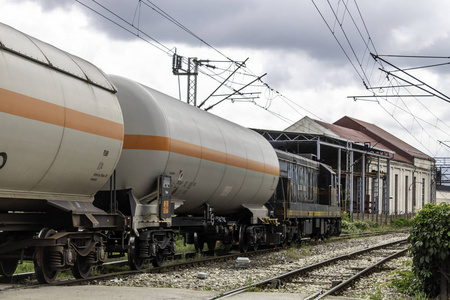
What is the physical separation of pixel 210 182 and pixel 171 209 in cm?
200

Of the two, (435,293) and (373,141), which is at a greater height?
(373,141)

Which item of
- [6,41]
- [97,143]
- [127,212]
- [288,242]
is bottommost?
[288,242]

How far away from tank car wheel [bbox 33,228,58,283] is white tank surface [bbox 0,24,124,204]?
68cm

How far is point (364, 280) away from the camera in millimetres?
13422

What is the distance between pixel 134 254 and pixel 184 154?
2.61 m

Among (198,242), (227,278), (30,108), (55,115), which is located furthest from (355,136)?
(30,108)

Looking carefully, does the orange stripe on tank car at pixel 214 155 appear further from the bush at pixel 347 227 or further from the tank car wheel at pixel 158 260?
the bush at pixel 347 227

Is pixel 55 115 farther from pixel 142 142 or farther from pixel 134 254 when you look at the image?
pixel 134 254

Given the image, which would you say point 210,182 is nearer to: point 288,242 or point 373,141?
point 288,242

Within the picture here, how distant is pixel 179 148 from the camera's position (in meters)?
13.6

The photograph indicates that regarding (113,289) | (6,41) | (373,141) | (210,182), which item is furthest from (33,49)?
(373,141)

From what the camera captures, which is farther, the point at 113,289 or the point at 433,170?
the point at 433,170

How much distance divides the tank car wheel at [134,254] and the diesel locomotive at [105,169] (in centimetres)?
3

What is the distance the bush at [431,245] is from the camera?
→ 10.1 metres
